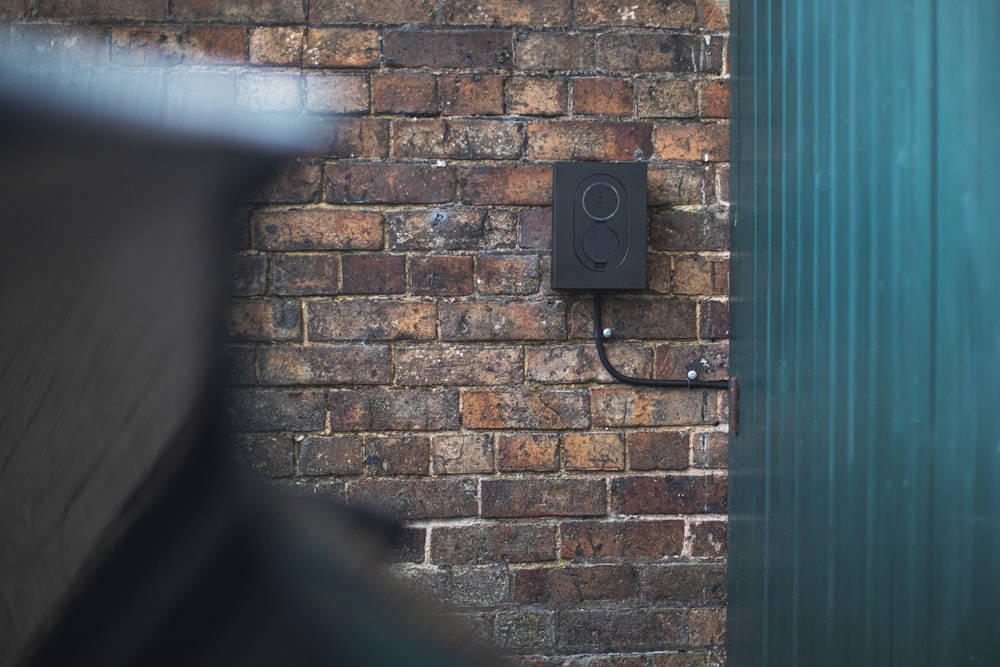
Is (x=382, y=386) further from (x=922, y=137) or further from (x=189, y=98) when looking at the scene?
(x=922, y=137)

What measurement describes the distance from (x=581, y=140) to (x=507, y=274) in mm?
288

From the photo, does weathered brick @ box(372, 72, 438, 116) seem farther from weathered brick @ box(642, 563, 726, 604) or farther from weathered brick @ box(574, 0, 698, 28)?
weathered brick @ box(642, 563, 726, 604)

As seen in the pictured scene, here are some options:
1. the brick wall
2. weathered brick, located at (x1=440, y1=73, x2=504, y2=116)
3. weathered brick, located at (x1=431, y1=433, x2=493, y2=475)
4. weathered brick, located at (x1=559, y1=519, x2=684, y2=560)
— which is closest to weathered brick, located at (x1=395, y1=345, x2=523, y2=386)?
the brick wall

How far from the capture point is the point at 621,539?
136 cm

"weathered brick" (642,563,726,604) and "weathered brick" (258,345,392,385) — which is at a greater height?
"weathered brick" (258,345,392,385)

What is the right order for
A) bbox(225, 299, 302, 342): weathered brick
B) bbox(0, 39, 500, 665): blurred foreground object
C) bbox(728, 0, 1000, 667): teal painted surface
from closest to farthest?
bbox(728, 0, 1000, 667): teal painted surface
bbox(0, 39, 500, 665): blurred foreground object
bbox(225, 299, 302, 342): weathered brick

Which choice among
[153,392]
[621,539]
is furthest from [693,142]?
[153,392]

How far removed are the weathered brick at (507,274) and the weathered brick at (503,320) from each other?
3 centimetres

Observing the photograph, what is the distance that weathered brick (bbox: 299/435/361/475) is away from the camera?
4.37 feet

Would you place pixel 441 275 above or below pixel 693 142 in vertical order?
below

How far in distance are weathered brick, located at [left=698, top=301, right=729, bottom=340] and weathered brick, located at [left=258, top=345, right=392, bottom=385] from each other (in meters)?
0.60

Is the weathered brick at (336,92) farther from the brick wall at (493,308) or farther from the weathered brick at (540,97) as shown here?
the weathered brick at (540,97)

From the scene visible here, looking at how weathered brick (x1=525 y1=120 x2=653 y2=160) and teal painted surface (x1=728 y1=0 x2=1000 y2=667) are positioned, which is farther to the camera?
weathered brick (x1=525 y1=120 x2=653 y2=160)

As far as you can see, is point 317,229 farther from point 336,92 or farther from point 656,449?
point 656,449
